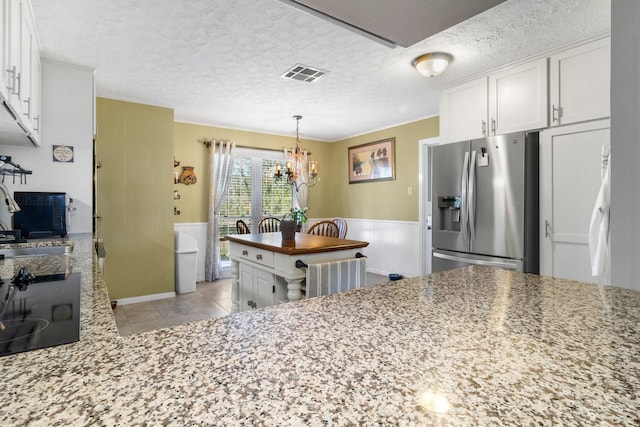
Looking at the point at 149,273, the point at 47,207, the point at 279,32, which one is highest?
the point at 279,32

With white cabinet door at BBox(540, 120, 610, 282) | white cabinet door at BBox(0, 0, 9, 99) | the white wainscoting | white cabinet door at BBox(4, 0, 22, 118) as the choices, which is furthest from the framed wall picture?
white cabinet door at BBox(540, 120, 610, 282)

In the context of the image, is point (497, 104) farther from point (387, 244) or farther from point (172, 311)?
point (172, 311)

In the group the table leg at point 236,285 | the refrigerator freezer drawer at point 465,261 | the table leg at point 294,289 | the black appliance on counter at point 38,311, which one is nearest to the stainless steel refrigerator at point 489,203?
the refrigerator freezer drawer at point 465,261

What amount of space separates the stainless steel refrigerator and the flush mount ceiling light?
0.68m

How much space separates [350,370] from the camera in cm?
49

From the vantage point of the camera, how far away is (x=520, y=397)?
0.43 meters

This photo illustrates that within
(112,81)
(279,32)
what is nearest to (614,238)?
(279,32)

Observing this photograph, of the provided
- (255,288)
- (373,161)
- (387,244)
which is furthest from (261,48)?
(387,244)

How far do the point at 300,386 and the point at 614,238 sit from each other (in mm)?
1625

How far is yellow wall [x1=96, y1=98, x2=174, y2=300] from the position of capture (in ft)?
12.1

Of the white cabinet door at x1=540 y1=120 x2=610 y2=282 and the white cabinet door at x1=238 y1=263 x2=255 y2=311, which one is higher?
the white cabinet door at x1=540 y1=120 x2=610 y2=282

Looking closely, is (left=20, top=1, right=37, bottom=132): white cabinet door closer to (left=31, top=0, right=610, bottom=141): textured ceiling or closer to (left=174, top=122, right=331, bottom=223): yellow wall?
(left=31, top=0, right=610, bottom=141): textured ceiling

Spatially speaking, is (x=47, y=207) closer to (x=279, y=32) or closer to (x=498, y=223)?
(x=279, y=32)

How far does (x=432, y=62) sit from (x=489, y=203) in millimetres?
1248
